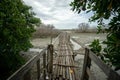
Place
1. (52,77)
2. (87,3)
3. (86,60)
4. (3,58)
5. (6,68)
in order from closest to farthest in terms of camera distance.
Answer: (87,3) < (86,60) < (52,77) < (3,58) < (6,68)

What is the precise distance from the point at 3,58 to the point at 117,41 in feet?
23.1

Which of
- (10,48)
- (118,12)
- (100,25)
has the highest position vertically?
(118,12)

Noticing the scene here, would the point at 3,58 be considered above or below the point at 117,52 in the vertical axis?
below

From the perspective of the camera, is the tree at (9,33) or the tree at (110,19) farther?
the tree at (9,33)

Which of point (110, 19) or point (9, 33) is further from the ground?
point (110, 19)

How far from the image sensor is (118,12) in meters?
2.40

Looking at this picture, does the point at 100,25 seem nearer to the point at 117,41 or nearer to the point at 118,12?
the point at 118,12

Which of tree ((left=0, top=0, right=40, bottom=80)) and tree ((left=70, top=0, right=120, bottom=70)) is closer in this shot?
tree ((left=70, top=0, right=120, bottom=70))

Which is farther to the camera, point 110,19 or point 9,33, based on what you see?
point 9,33

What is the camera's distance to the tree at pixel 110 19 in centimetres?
211

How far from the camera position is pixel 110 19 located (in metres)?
2.52

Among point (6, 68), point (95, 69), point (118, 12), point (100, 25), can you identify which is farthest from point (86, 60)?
point (6, 68)

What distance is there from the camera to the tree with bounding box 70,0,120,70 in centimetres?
211

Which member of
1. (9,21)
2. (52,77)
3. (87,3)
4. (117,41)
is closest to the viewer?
(117,41)
